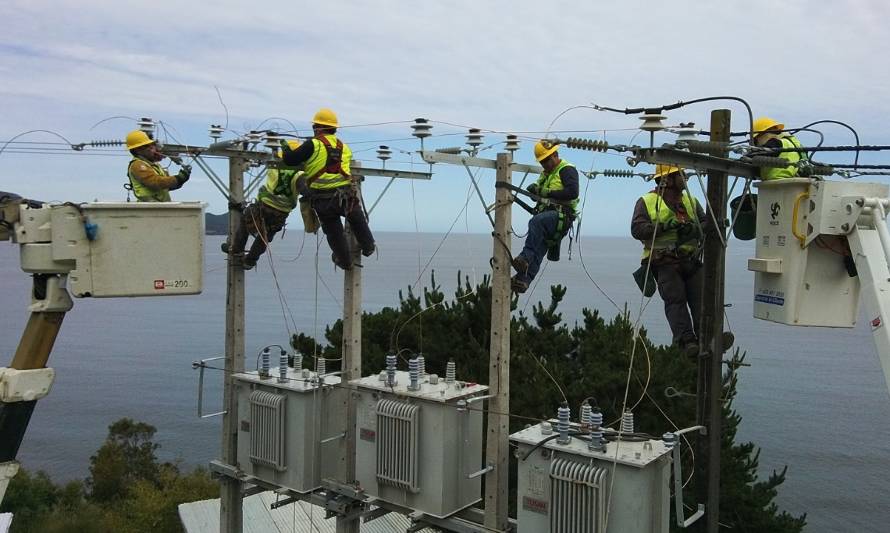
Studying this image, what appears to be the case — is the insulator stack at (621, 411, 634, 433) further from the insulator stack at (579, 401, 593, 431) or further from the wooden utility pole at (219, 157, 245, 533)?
the wooden utility pole at (219, 157, 245, 533)

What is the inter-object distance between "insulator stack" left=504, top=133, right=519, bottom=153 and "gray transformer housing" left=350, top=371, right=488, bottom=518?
235 cm

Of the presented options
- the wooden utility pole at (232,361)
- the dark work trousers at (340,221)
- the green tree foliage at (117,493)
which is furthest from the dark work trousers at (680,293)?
the green tree foliage at (117,493)

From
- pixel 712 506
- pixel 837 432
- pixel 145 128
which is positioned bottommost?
pixel 837 432

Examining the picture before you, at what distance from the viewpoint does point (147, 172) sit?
8.93 m

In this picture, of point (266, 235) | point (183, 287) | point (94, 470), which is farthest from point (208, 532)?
point (94, 470)

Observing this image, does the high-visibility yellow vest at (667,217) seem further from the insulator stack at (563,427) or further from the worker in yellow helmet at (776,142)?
the insulator stack at (563,427)

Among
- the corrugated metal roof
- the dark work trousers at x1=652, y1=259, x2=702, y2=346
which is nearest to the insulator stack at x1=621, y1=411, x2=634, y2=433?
the dark work trousers at x1=652, y1=259, x2=702, y2=346

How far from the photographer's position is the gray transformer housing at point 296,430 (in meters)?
9.13

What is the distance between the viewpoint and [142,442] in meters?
37.1

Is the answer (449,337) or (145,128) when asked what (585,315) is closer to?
(449,337)

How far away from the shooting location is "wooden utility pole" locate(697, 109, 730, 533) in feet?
21.1

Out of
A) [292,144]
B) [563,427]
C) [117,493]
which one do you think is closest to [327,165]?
[292,144]

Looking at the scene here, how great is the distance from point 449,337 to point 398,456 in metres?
8.41

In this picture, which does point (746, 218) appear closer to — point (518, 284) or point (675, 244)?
point (675, 244)
